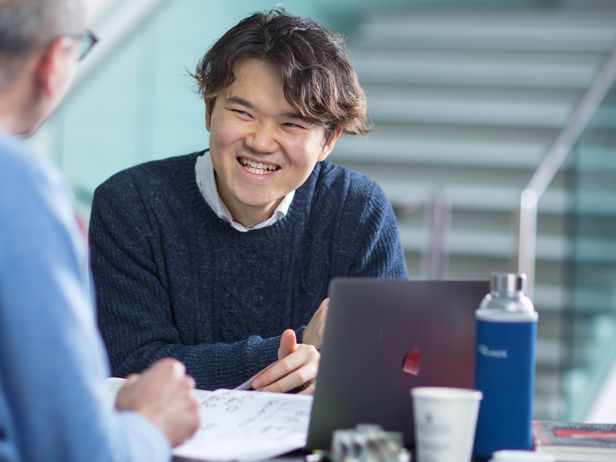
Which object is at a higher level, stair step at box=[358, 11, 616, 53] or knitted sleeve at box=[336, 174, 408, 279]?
stair step at box=[358, 11, 616, 53]

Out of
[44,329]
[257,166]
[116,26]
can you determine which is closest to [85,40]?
[44,329]

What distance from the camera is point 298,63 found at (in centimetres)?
203

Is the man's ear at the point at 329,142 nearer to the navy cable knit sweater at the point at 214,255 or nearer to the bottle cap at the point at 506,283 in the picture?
the navy cable knit sweater at the point at 214,255

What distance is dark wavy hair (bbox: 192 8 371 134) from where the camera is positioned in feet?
6.59

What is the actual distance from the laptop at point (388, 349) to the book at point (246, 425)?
0.06 metres

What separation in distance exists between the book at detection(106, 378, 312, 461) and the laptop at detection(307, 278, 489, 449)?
2.4 inches

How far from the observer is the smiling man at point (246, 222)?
199 cm

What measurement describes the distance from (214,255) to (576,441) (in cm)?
94

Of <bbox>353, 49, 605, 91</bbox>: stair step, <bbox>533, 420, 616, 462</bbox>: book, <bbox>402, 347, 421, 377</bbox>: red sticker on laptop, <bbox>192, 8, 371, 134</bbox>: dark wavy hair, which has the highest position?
<bbox>353, 49, 605, 91</bbox>: stair step

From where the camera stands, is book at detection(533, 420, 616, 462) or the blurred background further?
the blurred background

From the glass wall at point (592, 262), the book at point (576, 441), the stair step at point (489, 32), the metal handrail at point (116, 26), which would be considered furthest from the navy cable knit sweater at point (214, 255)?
the stair step at point (489, 32)

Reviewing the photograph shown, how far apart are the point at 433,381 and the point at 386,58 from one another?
4923 millimetres

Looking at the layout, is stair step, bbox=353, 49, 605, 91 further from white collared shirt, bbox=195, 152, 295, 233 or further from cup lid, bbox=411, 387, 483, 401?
cup lid, bbox=411, 387, 483, 401

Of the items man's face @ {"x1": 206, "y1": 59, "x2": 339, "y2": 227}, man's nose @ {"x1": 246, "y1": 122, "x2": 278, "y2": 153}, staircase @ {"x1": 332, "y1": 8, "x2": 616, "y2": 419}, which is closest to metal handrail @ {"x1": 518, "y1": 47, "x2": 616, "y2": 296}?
staircase @ {"x1": 332, "y1": 8, "x2": 616, "y2": 419}
